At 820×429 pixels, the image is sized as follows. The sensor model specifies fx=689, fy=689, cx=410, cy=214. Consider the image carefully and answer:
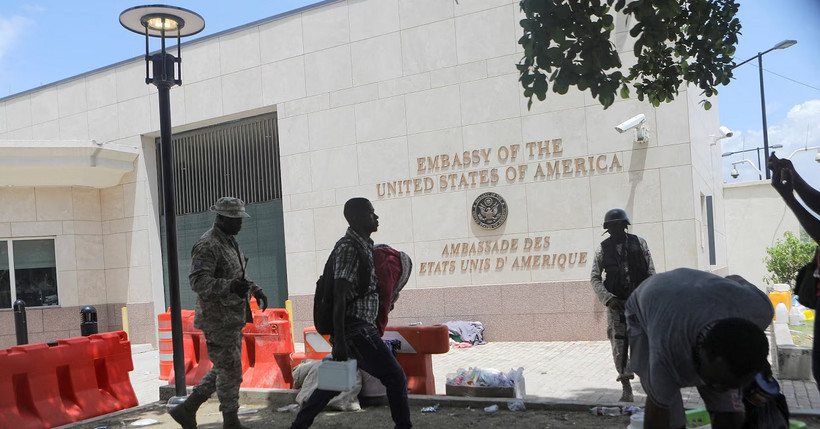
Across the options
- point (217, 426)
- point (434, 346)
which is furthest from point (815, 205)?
point (217, 426)

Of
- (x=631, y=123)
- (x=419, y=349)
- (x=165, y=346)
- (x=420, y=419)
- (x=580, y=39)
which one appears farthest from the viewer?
(x=631, y=123)

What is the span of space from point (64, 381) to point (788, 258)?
1761 cm

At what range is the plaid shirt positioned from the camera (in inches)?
→ 193

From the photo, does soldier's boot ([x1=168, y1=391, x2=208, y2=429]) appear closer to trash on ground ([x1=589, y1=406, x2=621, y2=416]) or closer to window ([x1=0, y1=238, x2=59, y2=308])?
trash on ground ([x1=589, y1=406, x2=621, y2=416])

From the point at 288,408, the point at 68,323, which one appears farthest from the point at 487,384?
the point at 68,323

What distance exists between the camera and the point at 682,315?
9.14 feet

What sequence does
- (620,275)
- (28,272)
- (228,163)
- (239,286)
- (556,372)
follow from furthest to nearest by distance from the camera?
1. (28,272)
2. (228,163)
3. (556,372)
4. (620,275)
5. (239,286)

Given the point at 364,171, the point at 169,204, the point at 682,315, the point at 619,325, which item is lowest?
the point at 619,325

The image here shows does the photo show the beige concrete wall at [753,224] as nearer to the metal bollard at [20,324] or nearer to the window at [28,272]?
the metal bollard at [20,324]

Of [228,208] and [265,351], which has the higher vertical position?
[228,208]

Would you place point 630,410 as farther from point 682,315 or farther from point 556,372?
point 682,315

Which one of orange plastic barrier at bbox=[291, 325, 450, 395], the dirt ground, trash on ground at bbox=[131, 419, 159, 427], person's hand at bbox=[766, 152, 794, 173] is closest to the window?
the dirt ground

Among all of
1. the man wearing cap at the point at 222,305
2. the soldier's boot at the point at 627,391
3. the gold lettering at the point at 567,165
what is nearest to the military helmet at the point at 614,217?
the soldier's boot at the point at 627,391

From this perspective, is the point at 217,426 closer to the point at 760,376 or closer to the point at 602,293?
the point at 602,293
